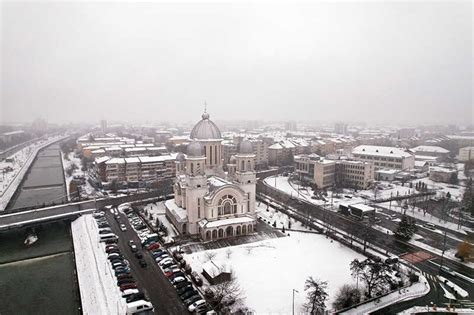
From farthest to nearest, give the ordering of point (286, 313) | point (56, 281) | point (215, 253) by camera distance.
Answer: point (215, 253) → point (56, 281) → point (286, 313)

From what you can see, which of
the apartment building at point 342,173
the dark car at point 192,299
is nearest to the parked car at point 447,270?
the dark car at point 192,299

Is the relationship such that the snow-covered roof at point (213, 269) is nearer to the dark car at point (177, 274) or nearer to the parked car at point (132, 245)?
the dark car at point (177, 274)

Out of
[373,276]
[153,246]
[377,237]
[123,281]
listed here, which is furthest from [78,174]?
[373,276]

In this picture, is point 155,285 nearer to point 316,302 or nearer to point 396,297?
point 316,302

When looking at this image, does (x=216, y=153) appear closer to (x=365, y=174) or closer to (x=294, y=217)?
(x=294, y=217)

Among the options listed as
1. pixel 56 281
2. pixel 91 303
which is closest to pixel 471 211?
pixel 91 303

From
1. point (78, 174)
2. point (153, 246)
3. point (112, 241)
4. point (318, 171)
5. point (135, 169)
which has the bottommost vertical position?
point (153, 246)

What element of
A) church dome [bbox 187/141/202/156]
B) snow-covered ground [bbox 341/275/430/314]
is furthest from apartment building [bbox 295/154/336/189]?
snow-covered ground [bbox 341/275/430/314]
